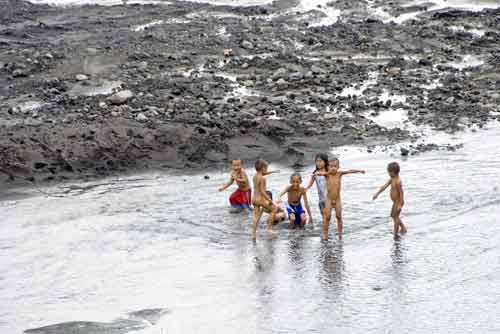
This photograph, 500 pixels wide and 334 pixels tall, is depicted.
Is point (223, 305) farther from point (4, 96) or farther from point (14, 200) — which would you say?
point (4, 96)

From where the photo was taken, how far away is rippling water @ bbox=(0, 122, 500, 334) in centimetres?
870

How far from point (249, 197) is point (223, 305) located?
4.13 m

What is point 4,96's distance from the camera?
18.6 m

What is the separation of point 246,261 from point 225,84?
9203 mm

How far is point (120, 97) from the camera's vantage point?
695 inches

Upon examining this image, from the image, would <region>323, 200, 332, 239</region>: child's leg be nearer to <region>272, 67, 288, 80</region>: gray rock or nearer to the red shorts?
the red shorts

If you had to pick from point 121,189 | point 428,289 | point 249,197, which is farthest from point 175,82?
point 428,289

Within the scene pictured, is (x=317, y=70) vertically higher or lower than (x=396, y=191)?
higher

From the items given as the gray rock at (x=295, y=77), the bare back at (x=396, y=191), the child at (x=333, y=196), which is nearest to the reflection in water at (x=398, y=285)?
the bare back at (x=396, y=191)

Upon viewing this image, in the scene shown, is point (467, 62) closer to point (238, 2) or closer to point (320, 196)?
point (238, 2)

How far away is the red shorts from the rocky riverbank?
2.76m

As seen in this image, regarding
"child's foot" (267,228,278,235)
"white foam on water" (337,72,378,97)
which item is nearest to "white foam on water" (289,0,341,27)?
"white foam on water" (337,72,378,97)

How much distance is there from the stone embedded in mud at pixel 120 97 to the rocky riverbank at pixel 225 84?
4cm

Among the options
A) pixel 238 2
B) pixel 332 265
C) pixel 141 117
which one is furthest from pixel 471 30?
pixel 332 265
